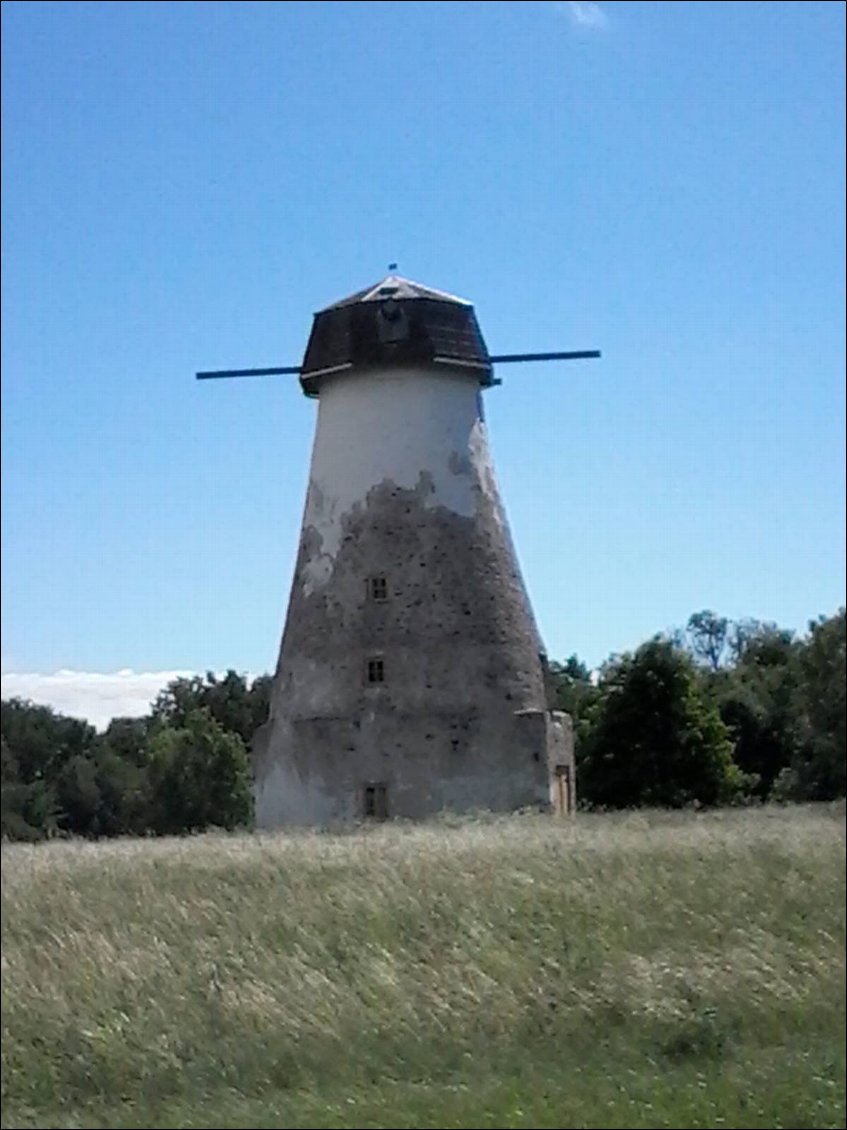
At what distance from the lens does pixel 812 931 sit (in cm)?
787

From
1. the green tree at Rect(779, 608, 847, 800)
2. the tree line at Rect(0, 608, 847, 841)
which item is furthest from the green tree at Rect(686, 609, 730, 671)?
the green tree at Rect(779, 608, 847, 800)

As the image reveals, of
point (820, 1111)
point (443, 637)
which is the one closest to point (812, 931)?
point (820, 1111)

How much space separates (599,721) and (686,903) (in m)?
15.7

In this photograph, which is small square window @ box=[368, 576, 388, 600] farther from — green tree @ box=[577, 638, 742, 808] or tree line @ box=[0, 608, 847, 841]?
green tree @ box=[577, 638, 742, 808]

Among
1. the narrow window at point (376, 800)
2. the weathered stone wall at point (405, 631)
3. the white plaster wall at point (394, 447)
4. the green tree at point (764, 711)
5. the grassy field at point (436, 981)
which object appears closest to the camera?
the grassy field at point (436, 981)

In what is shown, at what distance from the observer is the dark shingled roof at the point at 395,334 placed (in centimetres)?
2045

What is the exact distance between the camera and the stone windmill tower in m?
19.0

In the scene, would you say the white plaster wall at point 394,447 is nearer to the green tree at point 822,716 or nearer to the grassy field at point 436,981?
the grassy field at point 436,981

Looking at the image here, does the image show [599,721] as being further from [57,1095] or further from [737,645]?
[57,1095]

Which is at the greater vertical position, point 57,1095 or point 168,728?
point 168,728

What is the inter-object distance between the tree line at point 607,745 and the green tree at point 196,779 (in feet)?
0.11

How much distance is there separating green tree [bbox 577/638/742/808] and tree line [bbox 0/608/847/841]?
0.11ft

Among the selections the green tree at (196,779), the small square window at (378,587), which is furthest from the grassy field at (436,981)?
the small square window at (378,587)

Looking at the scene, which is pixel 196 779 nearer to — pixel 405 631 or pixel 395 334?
pixel 405 631
